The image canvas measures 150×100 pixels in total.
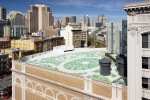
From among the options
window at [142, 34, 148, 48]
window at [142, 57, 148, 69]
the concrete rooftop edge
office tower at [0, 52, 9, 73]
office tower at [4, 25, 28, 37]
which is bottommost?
office tower at [0, 52, 9, 73]

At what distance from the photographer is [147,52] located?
13.6 meters

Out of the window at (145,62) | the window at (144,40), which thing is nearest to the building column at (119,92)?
the window at (145,62)

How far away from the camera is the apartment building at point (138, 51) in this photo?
13.4 metres

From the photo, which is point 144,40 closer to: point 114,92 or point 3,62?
point 114,92

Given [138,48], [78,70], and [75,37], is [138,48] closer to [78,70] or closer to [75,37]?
[78,70]

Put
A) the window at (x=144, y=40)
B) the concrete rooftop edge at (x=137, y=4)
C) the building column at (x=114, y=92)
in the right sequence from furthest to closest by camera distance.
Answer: the building column at (x=114, y=92) → the window at (x=144, y=40) → the concrete rooftop edge at (x=137, y=4)

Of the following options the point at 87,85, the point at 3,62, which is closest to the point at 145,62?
the point at 87,85

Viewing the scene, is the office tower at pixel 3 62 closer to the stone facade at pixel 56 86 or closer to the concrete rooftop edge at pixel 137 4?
the stone facade at pixel 56 86

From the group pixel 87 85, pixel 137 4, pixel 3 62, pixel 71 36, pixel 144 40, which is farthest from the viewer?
pixel 71 36

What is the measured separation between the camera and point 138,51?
45.6 feet

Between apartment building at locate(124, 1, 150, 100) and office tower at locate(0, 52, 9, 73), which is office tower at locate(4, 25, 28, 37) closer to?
office tower at locate(0, 52, 9, 73)

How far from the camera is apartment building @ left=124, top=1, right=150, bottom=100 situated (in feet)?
43.8

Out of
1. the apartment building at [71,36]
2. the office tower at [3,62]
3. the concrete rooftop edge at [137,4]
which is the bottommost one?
the office tower at [3,62]

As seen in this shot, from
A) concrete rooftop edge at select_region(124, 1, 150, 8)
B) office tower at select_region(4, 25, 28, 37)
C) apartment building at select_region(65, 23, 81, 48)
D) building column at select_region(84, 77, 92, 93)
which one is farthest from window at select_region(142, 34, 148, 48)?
office tower at select_region(4, 25, 28, 37)
